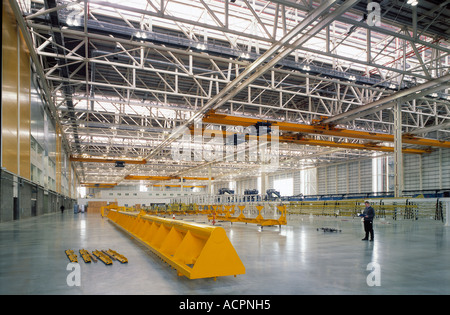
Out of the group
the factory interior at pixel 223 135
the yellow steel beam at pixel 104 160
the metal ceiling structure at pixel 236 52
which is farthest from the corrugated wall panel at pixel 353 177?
the yellow steel beam at pixel 104 160

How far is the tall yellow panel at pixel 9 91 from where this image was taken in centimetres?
1252

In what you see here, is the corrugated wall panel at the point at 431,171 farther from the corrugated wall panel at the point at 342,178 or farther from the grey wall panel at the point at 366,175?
the corrugated wall panel at the point at 342,178

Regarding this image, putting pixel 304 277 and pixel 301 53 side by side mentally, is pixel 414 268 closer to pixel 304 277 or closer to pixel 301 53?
pixel 304 277

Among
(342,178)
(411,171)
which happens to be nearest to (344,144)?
(411,171)

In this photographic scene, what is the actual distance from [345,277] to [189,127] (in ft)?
68.9

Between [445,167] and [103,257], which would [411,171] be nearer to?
[445,167]

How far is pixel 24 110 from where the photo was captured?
16141mm

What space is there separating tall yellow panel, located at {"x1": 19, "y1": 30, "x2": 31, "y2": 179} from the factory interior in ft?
0.49

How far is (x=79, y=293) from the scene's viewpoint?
12.8ft

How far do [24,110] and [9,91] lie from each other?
297cm

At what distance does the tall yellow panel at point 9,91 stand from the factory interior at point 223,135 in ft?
0.43
